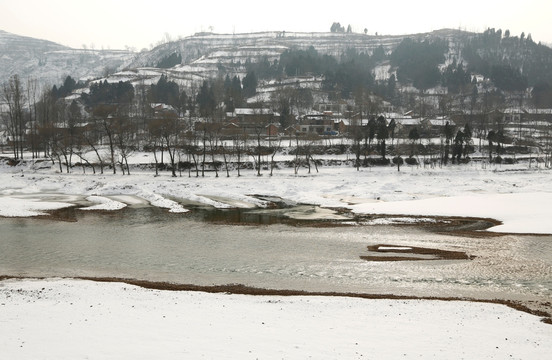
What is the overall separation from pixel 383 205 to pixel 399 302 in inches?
820

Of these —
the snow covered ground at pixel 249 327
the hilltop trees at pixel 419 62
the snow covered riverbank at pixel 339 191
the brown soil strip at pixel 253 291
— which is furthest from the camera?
the hilltop trees at pixel 419 62

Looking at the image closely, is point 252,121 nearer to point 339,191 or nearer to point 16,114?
point 16,114

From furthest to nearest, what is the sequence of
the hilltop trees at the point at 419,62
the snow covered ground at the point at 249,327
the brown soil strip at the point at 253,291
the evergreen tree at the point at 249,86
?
the hilltop trees at the point at 419,62 < the evergreen tree at the point at 249,86 < the brown soil strip at the point at 253,291 < the snow covered ground at the point at 249,327

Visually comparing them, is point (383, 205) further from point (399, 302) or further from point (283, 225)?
point (399, 302)

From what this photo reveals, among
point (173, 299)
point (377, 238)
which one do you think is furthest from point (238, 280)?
point (377, 238)

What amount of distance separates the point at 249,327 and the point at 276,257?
8.46 metres

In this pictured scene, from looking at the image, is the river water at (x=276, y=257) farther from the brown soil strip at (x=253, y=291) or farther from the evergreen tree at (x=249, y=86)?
the evergreen tree at (x=249, y=86)

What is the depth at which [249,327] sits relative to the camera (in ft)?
40.0

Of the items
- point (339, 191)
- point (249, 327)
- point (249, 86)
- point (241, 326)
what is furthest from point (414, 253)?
point (249, 86)

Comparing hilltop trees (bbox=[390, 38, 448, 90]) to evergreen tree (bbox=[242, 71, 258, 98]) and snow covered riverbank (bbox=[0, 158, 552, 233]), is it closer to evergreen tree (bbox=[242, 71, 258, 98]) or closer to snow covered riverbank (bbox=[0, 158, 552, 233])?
evergreen tree (bbox=[242, 71, 258, 98])

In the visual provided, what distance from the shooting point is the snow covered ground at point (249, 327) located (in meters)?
10.6

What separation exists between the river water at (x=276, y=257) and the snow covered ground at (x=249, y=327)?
2368mm

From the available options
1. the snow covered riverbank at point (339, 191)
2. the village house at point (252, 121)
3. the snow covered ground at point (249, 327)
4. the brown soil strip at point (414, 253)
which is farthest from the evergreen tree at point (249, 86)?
the snow covered ground at point (249, 327)

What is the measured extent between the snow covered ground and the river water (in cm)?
237
